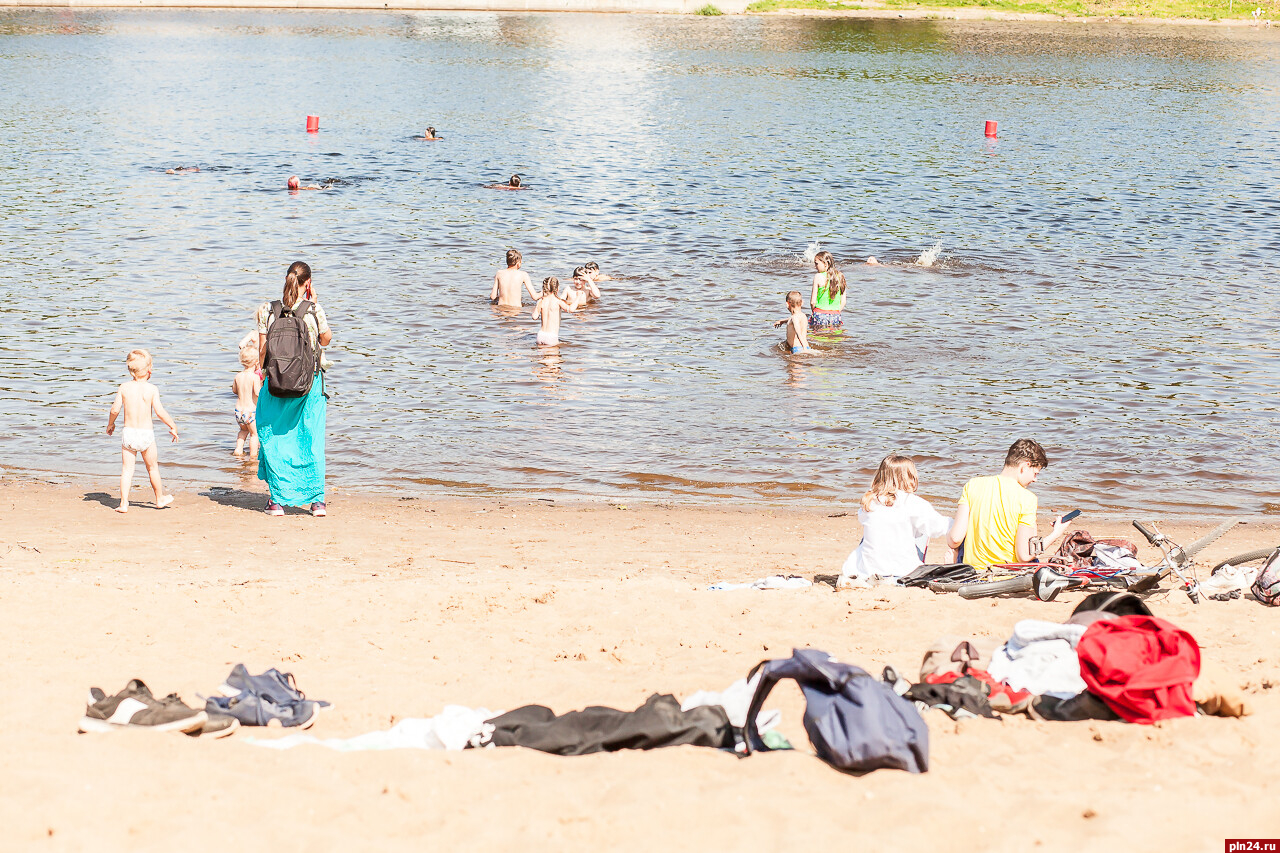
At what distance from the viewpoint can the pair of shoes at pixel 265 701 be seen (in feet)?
18.8

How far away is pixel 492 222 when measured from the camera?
24.5 meters

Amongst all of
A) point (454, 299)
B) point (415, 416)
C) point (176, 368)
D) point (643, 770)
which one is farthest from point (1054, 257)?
point (643, 770)

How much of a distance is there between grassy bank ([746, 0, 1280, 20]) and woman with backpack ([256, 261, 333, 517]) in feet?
257

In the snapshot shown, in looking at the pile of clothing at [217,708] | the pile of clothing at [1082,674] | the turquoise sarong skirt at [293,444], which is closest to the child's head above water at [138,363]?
the turquoise sarong skirt at [293,444]

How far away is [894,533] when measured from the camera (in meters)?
8.07

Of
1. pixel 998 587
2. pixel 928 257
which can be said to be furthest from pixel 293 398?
pixel 928 257

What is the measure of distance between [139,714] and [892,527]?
15.9ft

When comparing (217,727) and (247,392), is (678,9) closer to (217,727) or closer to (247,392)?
(247,392)

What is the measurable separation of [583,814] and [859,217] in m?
21.8

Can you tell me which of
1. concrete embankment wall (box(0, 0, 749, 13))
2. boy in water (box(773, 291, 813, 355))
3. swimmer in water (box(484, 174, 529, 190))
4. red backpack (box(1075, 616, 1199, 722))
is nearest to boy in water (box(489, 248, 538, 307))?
boy in water (box(773, 291, 813, 355))

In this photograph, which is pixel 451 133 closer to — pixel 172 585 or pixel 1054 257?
pixel 1054 257

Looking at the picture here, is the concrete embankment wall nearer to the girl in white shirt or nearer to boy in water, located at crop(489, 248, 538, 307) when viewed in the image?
boy in water, located at crop(489, 248, 538, 307)

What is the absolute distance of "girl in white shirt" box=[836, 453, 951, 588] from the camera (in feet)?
26.4

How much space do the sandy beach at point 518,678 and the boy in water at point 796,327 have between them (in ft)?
17.7
